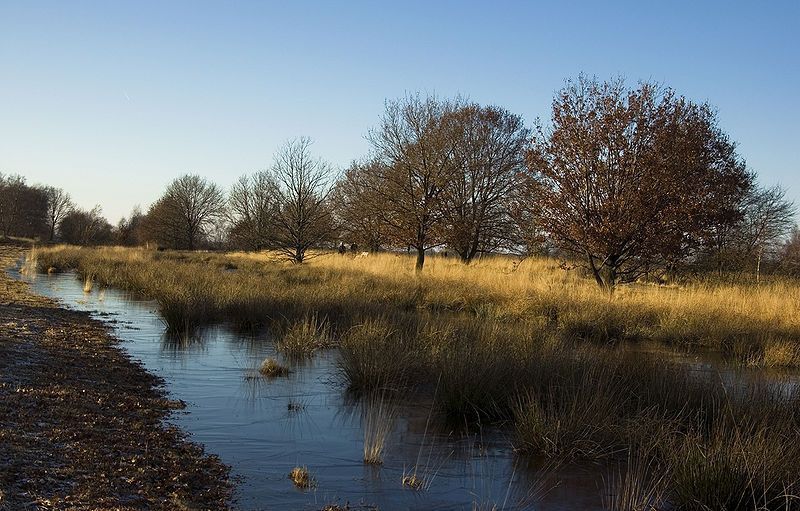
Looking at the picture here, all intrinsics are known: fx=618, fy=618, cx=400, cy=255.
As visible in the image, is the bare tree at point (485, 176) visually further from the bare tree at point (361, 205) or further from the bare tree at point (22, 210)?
the bare tree at point (22, 210)

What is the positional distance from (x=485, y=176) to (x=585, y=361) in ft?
73.7

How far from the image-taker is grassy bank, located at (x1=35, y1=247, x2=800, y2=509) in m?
4.50

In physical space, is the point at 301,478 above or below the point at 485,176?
below

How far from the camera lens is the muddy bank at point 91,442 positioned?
385cm

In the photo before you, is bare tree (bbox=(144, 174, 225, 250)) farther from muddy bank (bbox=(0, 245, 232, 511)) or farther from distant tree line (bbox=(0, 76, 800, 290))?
muddy bank (bbox=(0, 245, 232, 511))

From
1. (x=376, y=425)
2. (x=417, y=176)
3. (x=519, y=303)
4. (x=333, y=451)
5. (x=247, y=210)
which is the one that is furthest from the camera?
(x=247, y=210)

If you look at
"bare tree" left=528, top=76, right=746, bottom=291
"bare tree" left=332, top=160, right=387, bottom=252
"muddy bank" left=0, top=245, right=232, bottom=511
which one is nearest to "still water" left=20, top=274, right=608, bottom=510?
"muddy bank" left=0, top=245, right=232, bottom=511

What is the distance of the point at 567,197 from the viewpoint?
17.6m

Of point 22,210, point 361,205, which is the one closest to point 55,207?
point 22,210

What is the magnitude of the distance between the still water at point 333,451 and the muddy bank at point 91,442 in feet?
0.90

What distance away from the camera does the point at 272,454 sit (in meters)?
5.16

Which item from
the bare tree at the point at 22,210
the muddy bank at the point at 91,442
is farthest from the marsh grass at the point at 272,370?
the bare tree at the point at 22,210

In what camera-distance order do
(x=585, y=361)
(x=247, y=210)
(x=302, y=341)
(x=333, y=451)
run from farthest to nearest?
(x=247, y=210) < (x=302, y=341) < (x=585, y=361) < (x=333, y=451)

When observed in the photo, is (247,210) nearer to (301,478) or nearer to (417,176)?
(417,176)
